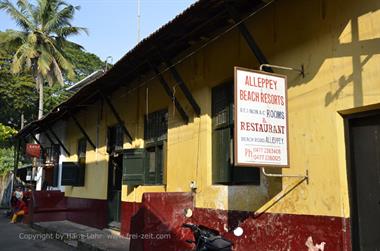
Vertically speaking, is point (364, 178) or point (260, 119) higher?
point (260, 119)

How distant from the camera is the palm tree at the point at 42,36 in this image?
85.9 ft

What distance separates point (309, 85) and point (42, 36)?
23123mm

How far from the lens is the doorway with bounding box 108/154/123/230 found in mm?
13789

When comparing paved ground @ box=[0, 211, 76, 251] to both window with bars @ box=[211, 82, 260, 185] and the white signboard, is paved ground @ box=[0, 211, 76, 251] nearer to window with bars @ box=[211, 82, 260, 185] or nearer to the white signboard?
window with bars @ box=[211, 82, 260, 185]

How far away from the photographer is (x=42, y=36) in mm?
26641

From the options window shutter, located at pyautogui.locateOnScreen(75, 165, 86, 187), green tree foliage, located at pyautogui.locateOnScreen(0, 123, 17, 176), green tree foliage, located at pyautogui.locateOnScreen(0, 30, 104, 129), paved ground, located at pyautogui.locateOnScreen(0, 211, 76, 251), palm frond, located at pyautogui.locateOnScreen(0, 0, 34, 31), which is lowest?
paved ground, located at pyautogui.locateOnScreen(0, 211, 76, 251)

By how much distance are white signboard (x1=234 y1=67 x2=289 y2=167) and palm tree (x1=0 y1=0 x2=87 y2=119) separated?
21.7 metres

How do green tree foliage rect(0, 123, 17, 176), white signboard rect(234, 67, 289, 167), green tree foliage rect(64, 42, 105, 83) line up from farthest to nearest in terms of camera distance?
1. green tree foliage rect(64, 42, 105, 83)
2. green tree foliage rect(0, 123, 17, 176)
3. white signboard rect(234, 67, 289, 167)

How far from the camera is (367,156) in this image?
5.70 m


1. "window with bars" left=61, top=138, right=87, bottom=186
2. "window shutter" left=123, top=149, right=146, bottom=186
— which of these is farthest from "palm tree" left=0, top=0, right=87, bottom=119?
"window shutter" left=123, top=149, right=146, bottom=186

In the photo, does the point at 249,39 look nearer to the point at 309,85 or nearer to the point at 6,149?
the point at 309,85

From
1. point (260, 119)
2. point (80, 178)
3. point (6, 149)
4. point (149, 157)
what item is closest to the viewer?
point (260, 119)

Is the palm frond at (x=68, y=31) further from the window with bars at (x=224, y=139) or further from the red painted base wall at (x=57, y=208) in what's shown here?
the window with bars at (x=224, y=139)

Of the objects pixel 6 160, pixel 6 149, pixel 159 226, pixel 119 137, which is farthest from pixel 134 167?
pixel 6 149
